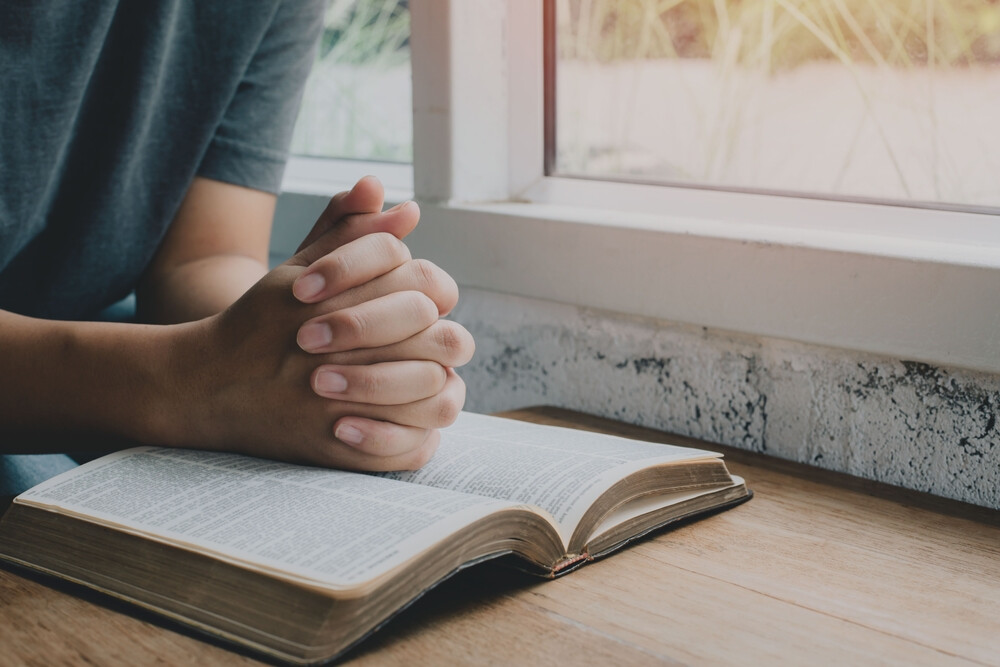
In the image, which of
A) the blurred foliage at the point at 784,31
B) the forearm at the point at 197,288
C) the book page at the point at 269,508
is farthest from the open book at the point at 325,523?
the blurred foliage at the point at 784,31

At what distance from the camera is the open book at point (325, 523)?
0.48 meters

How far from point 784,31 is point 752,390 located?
377 millimetres

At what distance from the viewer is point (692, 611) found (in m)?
0.54

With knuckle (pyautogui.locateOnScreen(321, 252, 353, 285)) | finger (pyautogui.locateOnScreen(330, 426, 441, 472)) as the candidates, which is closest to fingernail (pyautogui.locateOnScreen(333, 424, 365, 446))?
finger (pyautogui.locateOnScreen(330, 426, 441, 472))

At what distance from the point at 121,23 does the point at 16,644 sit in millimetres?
761

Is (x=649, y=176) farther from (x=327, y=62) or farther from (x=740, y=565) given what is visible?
(x=327, y=62)

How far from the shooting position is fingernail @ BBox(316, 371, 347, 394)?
2.09 ft

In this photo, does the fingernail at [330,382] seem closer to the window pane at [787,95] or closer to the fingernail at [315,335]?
the fingernail at [315,335]

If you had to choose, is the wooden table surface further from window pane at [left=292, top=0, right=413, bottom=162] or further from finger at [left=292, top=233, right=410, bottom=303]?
window pane at [left=292, top=0, right=413, bottom=162]

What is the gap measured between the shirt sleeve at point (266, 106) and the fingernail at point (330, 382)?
56 centimetres

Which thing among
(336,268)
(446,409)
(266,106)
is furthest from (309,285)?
(266,106)

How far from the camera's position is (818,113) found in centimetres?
95

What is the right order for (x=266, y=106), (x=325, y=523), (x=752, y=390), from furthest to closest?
(x=266, y=106) → (x=752, y=390) → (x=325, y=523)

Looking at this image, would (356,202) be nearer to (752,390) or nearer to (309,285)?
(309,285)
